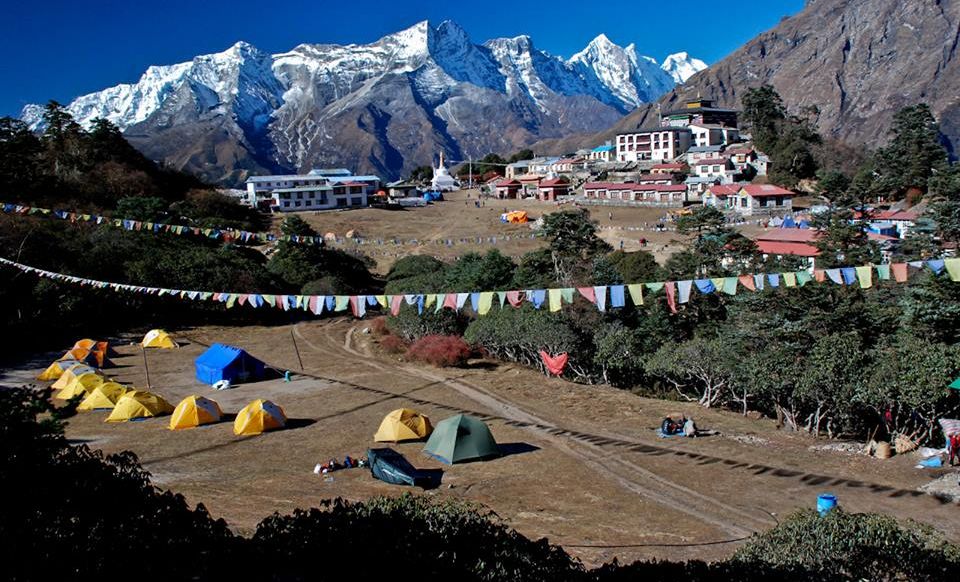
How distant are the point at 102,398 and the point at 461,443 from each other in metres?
11.7

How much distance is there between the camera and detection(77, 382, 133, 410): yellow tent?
21984 millimetres

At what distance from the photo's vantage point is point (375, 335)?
34688mm

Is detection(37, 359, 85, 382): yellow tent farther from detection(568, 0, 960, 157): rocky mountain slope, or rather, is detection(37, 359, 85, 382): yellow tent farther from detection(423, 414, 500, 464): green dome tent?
detection(568, 0, 960, 157): rocky mountain slope

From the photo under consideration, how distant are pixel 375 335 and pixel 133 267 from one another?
12910 millimetres

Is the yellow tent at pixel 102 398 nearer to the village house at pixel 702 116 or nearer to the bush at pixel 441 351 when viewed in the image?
the bush at pixel 441 351

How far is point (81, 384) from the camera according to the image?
74.7ft

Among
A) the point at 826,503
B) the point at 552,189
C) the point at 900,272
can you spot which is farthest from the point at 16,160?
the point at 826,503

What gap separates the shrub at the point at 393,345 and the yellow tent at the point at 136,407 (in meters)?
11.1

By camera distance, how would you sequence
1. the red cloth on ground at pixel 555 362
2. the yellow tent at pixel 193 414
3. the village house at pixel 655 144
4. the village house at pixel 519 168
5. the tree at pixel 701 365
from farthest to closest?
the village house at pixel 519 168, the village house at pixel 655 144, the red cloth on ground at pixel 555 362, the tree at pixel 701 365, the yellow tent at pixel 193 414

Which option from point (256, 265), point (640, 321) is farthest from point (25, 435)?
point (256, 265)

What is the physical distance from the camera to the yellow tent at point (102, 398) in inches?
866

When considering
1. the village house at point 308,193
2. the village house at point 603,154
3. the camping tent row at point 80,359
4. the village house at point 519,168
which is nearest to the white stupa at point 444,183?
the village house at point 519,168

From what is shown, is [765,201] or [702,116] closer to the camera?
[765,201]

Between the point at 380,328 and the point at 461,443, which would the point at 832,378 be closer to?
the point at 461,443
